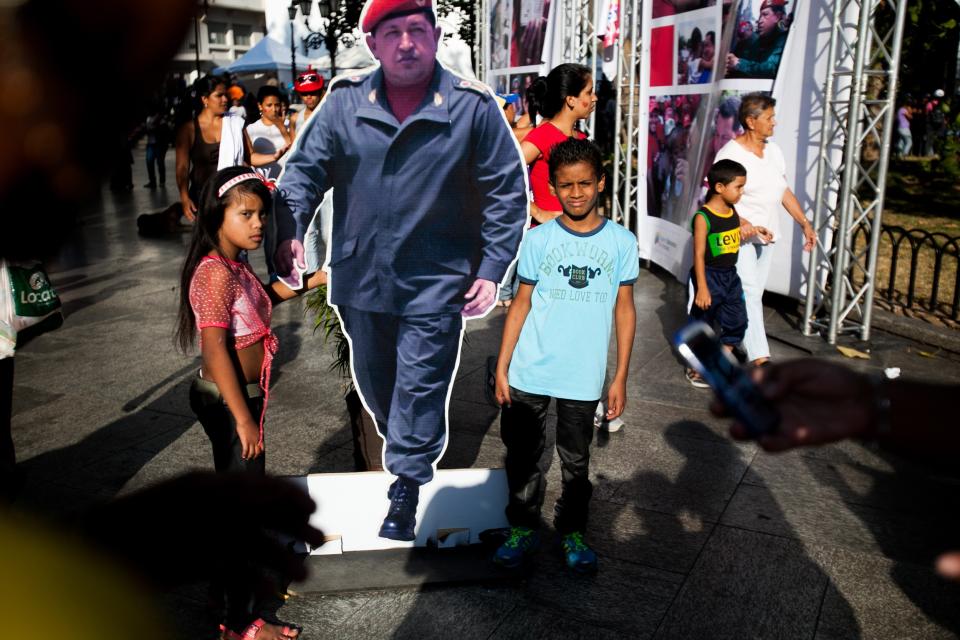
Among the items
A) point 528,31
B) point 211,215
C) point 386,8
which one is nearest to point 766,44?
point 528,31

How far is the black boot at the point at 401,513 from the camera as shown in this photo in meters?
3.58

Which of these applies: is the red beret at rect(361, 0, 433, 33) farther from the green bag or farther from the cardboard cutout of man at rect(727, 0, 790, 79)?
the cardboard cutout of man at rect(727, 0, 790, 79)

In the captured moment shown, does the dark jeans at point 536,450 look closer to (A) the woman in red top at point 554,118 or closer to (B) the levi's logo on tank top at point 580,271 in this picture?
(B) the levi's logo on tank top at point 580,271

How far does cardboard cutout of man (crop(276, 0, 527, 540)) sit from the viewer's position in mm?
3340

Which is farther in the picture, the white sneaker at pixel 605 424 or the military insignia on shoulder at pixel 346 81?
the white sneaker at pixel 605 424

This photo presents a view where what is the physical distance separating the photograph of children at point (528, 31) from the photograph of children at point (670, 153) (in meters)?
1.78

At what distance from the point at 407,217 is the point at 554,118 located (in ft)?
6.17

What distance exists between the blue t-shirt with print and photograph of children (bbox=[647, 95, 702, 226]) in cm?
489

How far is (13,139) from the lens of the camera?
2.30 ft

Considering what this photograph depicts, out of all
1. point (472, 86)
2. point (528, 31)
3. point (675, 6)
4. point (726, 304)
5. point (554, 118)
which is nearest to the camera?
point (472, 86)

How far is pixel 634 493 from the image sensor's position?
438cm

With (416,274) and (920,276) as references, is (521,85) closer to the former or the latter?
(920,276)

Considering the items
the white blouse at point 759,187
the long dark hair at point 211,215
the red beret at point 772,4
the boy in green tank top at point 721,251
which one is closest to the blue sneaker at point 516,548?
the long dark hair at point 211,215

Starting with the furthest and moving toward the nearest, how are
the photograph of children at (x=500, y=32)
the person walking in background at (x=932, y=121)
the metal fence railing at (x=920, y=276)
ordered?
the person walking in background at (x=932, y=121) < the photograph of children at (x=500, y=32) < the metal fence railing at (x=920, y=276)
